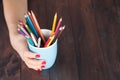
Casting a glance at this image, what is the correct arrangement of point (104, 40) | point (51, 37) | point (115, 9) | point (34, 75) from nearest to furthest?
point (51, 37), point (34, 75), point (104, 40), point (115, 9)

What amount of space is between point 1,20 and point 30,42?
305 mm

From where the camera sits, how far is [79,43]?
33.1 inches

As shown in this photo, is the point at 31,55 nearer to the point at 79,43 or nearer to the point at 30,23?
the point at 30,23

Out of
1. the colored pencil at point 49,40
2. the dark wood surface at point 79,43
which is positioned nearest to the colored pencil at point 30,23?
the colored pencil at point 49,40

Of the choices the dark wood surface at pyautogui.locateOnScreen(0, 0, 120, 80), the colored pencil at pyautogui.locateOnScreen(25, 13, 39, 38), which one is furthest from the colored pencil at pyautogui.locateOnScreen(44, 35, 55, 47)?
the dark wood surface at pyautogui.locateOnScreen(0, 0, 120, 80)

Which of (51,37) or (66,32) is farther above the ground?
(51,37)

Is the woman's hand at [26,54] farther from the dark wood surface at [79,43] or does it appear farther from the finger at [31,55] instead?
the dark wood surface at [79,43]

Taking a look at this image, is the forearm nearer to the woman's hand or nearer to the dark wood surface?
the woman's hand

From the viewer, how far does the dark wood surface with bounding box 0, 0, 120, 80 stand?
76 cm

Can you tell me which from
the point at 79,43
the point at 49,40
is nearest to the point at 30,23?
the point at 49,40

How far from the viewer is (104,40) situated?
0.86 metres

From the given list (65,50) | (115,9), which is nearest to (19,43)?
(65,50)

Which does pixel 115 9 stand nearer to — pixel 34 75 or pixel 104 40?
pixel 104 40

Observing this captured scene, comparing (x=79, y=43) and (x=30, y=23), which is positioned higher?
(x=30, y=23)
